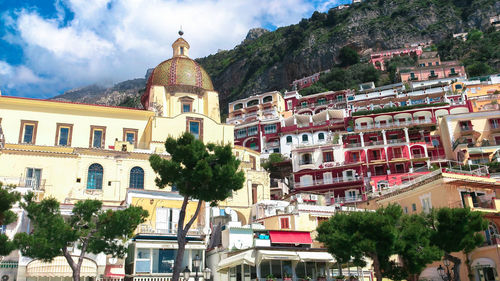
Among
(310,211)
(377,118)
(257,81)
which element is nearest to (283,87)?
(257,81)

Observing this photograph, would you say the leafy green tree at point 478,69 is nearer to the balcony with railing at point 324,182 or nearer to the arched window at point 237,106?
the arched window at point 237,106

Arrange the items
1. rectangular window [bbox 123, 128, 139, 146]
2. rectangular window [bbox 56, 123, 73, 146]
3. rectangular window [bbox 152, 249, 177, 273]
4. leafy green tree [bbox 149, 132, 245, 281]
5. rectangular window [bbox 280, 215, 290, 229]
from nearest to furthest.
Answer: leafy green tree [bbox 149, 132, 245, 281], rectangular window [bbox 152, 249, 177, 273], rectangular window [bbox 280, 215, 290, 229], rectangular window [bbox 56, 123, 73, 146], rectangular window [bbox 123, 128, 139, 146]

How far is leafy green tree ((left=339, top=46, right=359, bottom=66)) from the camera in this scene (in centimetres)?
9450

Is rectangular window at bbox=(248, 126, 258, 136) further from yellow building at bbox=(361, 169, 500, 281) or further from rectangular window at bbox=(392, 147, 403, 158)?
yellow building at bbox=(361, 169, 500, 281)

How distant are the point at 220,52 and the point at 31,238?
122902 millimetres

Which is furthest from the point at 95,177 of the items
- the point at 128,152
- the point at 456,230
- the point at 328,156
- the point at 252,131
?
the point at 252,131

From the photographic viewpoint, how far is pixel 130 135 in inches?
1630

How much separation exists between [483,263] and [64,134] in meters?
32.6

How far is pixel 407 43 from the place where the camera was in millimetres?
97250

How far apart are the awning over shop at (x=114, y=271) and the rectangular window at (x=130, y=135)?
17.8m

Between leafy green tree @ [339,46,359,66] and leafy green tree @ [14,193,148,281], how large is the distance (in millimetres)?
79829

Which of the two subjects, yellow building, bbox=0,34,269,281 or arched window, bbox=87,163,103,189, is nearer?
yellow building, bbox=0,34,269,281

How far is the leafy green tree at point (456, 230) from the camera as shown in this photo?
863 inches

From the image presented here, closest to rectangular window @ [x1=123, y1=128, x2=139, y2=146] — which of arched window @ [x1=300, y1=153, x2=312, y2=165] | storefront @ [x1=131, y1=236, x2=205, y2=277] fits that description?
storefront @ [x1=131, y1=236, x2=205, y2=277]
